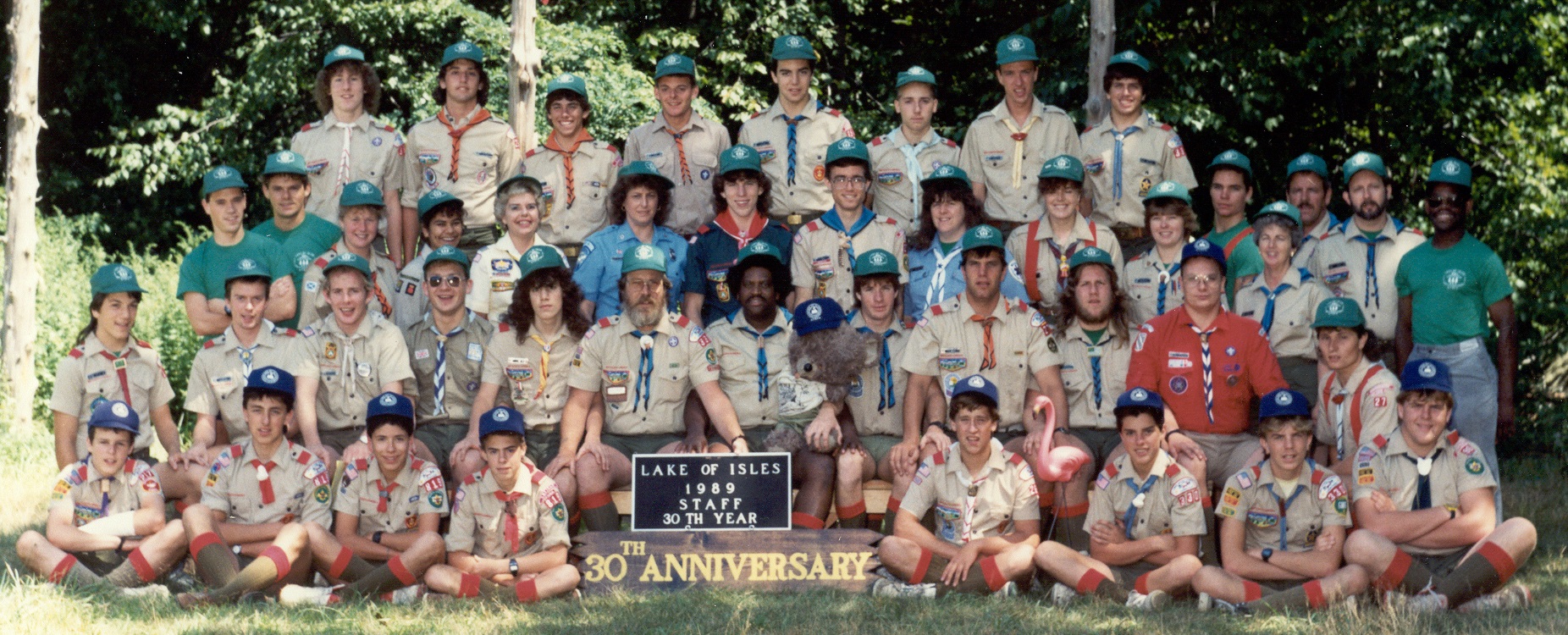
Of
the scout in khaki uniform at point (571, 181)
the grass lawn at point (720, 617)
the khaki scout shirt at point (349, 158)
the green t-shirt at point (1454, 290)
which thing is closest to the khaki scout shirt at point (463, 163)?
the khaki scout shirt at point (349, 158)

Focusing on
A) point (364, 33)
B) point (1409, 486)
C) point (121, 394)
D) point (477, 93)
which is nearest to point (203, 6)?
point (364, 33)

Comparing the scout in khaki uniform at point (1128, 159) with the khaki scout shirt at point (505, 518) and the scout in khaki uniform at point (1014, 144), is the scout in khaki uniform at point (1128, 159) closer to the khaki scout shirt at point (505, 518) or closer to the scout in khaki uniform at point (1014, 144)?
the scout in khaki uniform at point (1014, 144)

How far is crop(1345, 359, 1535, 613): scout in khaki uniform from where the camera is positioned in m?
6.98

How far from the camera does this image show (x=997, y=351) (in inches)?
324

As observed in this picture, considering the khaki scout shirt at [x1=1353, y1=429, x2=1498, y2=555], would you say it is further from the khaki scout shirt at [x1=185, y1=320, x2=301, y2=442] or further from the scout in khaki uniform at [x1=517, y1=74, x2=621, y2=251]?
the khaki scout shirt at [x1=185, y1=320, x2=301, y2=442]

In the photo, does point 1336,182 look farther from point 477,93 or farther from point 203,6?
point 203,6

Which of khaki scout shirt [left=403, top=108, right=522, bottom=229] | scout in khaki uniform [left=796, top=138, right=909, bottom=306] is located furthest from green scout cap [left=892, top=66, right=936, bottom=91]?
khaki scout shirt [left=403, top=108, right=522, bottom=229]

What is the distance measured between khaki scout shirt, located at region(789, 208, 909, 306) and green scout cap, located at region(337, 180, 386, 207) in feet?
8.11

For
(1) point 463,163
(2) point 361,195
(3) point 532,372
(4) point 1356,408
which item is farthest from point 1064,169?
(2) point 361,195

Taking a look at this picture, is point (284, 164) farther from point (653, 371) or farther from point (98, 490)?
point (653, 371)

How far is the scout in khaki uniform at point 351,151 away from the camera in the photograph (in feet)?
31.9

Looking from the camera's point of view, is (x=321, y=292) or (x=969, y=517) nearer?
(x=969, y=517)

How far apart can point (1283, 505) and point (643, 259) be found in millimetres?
3416

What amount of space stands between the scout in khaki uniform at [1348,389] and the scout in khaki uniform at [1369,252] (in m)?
0.82
